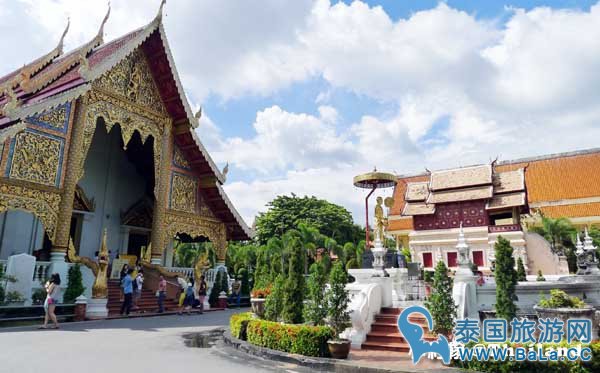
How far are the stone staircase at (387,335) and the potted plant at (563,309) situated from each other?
1.84 m

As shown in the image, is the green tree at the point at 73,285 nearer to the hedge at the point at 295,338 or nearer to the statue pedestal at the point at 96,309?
the statue pedestal at the point at 96,309

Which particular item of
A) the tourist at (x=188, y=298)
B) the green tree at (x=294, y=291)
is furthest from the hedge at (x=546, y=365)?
the tourist at (x=188, y=298)

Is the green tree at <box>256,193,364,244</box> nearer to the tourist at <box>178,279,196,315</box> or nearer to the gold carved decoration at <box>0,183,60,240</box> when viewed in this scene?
the tourist at <box>178,279,196,315</box>

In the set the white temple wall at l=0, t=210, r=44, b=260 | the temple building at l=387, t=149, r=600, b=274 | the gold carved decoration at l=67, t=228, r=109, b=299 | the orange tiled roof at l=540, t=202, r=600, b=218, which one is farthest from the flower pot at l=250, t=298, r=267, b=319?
the orange tiled roof at l=540, t=202, r=600, b=218

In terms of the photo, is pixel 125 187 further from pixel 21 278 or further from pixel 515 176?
pixel 515 176

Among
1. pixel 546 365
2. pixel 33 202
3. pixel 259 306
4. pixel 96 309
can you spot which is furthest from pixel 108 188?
pixel 546 365

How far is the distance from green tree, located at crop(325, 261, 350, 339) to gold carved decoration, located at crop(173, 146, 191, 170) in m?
11.5

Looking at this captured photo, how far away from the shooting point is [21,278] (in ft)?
36.7

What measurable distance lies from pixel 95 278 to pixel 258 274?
5.28m

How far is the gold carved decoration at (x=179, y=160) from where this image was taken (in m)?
16.9

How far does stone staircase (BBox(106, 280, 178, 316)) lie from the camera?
43.7 ft

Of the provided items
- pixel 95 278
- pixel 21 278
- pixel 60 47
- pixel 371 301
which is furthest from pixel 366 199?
pixel 60 47

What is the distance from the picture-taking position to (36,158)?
12.1 metres

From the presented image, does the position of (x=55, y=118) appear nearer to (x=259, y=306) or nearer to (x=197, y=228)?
(x=197, y=228)
